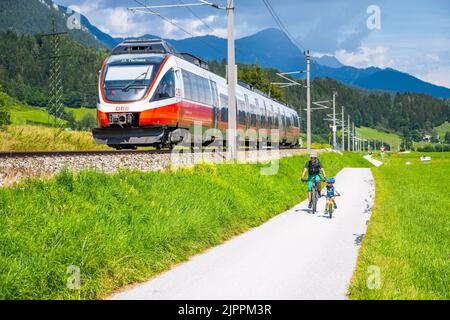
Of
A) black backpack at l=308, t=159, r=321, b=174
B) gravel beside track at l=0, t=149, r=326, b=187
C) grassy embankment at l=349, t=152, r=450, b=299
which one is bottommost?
grassy embankment at l=349, t=152, r=450, b=299

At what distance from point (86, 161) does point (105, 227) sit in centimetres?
416

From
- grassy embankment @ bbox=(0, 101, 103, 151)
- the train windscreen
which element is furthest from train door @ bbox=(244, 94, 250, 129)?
the train windscreen

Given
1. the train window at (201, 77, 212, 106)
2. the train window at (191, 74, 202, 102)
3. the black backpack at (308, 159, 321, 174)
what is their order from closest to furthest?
the black backpack at (308, 159, 321, 174)
the train window at (191, 74, 202, 102)
the train window at (201, 77, 212, 106)

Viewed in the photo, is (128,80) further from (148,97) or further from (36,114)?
(36,114)

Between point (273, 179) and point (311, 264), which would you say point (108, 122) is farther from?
point (311, 264)

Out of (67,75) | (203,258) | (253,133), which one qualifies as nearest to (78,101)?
(67,75)

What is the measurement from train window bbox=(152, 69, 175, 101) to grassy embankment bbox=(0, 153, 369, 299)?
4372 millimetres

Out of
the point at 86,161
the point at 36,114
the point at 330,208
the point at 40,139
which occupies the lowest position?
the point at 330,208

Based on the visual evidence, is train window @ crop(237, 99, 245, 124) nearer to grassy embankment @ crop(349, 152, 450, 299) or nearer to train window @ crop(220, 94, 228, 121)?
train window @ crop(220, 94, 228, 121)

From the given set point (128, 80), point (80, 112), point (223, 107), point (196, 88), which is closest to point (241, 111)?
point (223, 107)

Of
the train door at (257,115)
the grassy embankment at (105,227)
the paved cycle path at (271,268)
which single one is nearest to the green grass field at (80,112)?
the train door at (257,115)

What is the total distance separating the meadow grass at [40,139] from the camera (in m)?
19.0

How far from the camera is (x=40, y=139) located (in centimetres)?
2039

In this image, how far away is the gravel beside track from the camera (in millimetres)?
9445
